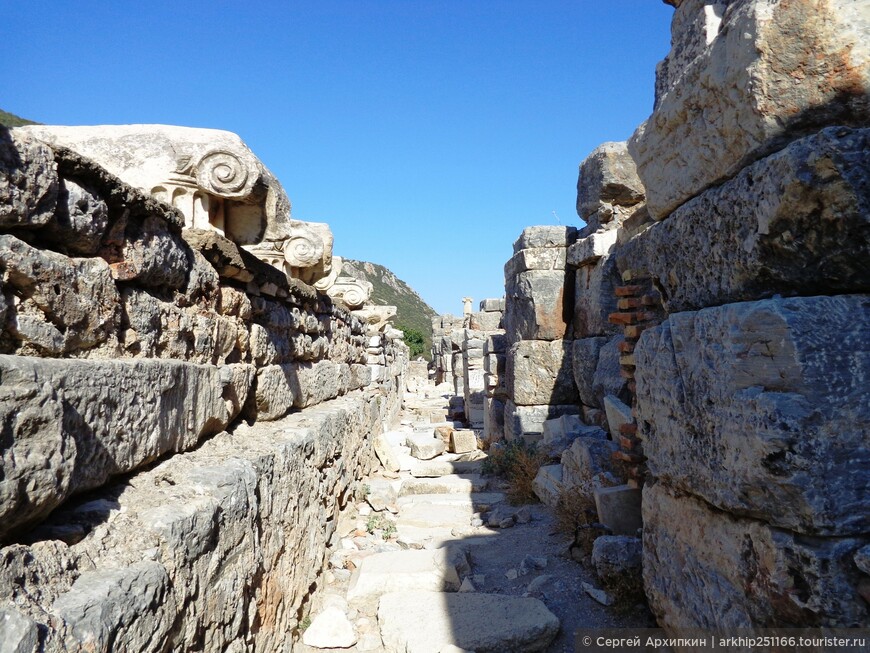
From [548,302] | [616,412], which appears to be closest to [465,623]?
[616,412]

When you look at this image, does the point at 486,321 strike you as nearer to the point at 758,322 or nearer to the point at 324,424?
the point at 324,424

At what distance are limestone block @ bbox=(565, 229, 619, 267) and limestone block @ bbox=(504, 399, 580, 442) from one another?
5.60ft

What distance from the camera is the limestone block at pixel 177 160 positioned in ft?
9.66

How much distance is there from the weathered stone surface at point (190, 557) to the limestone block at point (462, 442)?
4.85 m

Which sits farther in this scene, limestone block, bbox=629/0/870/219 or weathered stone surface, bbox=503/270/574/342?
weathered stone surface, bbox=503/270/574/342

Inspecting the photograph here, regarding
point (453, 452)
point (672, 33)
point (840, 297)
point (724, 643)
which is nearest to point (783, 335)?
point (840, 297)

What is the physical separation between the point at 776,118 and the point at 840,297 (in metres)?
0.60

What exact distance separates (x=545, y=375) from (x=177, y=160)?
501 centimetres

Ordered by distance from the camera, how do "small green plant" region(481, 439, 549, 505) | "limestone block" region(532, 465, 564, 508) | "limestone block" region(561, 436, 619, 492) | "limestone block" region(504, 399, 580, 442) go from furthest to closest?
"limestone block" region(504, 399, 580, 442) → "small green plant" region(481, 439, 549, 505) → "limestone block" region(532, 465, 564, 508) → "limestone block" region(561, 436, 619, 492)

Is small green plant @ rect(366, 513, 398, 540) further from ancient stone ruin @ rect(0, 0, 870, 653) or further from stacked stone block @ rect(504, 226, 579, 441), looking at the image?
stacked stone block @ rect(504, 226, 579, 441)

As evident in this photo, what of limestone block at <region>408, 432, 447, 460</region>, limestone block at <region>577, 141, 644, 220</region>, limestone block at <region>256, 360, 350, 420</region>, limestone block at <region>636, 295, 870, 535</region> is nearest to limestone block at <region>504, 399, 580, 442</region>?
limestone block at <region>408, 432, 447, 460</region>

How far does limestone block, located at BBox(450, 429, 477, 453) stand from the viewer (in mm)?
8211

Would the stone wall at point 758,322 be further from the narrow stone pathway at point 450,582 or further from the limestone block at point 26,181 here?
the limestone block at point 26,181

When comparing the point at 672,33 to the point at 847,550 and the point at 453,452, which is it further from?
the point at 453,452
